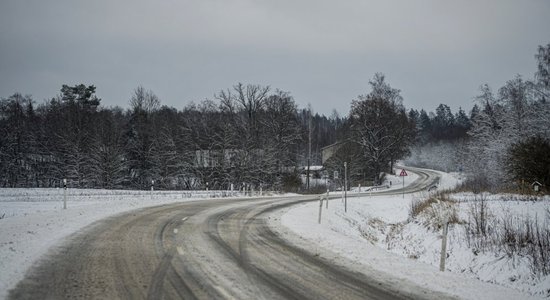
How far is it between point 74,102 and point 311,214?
55.2 m

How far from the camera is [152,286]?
23.1 ft

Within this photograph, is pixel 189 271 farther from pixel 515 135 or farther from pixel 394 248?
pixel 515 135

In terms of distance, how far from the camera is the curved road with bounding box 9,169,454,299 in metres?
6.80

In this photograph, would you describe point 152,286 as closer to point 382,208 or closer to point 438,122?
point 382,208

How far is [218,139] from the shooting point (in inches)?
2090

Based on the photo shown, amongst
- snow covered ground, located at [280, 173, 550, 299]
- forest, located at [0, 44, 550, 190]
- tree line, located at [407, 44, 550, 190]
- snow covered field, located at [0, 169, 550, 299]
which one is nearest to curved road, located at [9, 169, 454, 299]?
snow covered field, located at [0, 169, 550, 299]

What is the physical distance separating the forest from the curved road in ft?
107

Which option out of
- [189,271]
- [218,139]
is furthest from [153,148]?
[189,271]

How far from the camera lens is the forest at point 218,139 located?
4778 cm

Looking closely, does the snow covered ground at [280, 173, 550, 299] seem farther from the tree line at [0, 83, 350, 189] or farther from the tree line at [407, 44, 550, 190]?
the tree line at [0, 83, 350, 189]

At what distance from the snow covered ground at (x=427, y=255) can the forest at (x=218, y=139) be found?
25026mm

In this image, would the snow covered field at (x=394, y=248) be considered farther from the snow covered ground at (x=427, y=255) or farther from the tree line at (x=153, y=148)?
the tree line at (x=153, y=148)

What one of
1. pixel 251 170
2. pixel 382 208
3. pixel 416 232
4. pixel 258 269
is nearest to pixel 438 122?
pixel 251 170

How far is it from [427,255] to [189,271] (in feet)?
35.3
